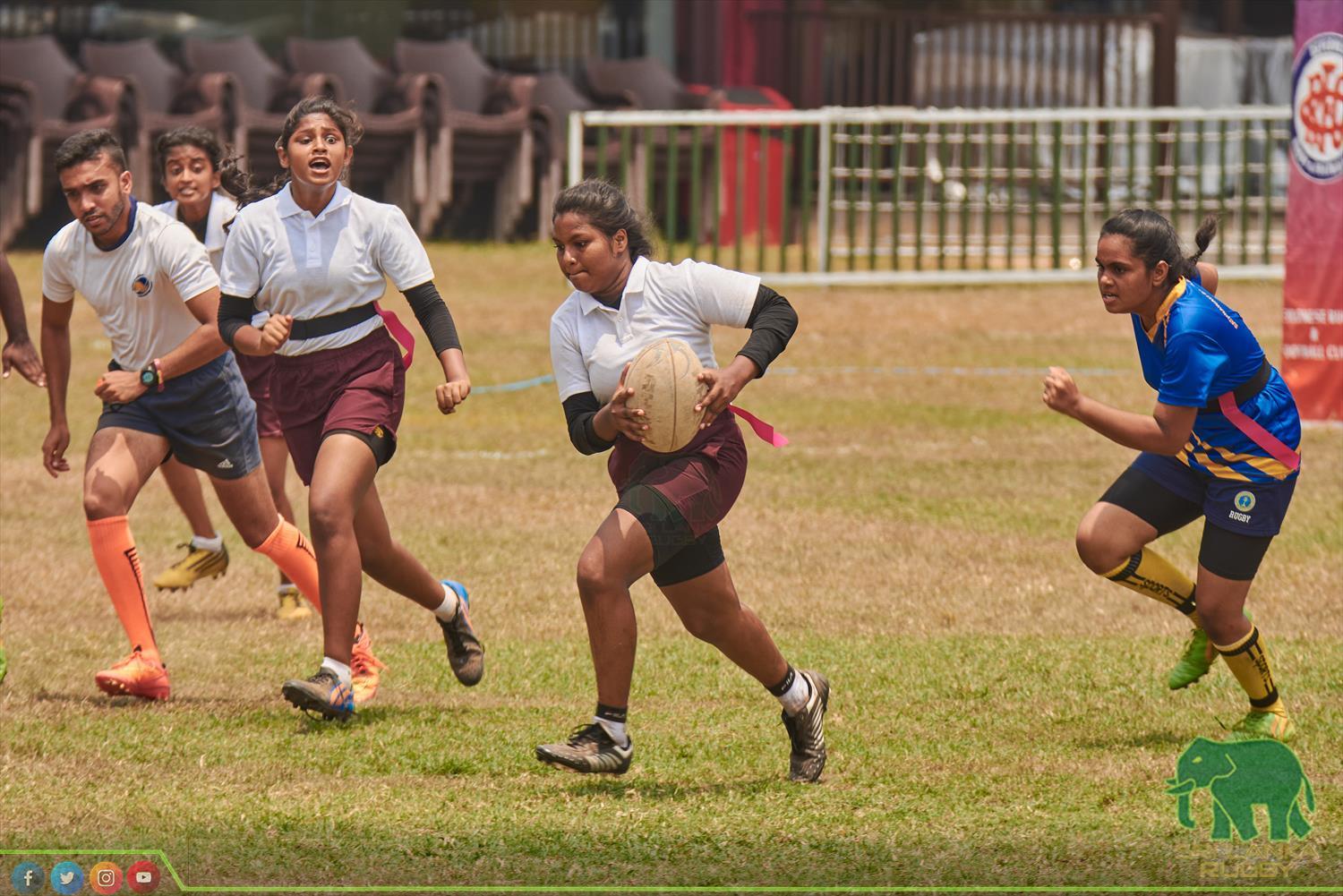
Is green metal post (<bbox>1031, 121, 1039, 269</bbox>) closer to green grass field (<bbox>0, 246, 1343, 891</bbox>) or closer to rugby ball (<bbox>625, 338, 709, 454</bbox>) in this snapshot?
green grass field (<bbox>0, 246, 1343, 891</bbox>)

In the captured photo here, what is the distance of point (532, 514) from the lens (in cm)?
1066

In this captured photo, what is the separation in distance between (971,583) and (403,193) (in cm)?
1355

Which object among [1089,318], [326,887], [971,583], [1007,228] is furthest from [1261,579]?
[1007,228]

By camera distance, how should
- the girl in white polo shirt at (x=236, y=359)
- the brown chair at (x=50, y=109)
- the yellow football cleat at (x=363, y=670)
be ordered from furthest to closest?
the brown chair at (x=50, y=109), the girl in white polo shirt at (x=236, y=359), the yellow football cleat at (x=363, y=670)

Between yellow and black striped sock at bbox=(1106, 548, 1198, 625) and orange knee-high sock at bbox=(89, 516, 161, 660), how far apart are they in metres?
3.21

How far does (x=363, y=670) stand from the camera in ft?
22.7

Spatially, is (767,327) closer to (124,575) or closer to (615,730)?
(615,730)

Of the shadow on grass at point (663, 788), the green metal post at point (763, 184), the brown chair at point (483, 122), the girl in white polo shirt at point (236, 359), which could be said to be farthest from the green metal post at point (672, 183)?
the shadow on grass at point (663, 788)

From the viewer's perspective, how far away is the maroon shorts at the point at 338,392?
643 centimetres

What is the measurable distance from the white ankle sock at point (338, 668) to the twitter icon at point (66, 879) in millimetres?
1590

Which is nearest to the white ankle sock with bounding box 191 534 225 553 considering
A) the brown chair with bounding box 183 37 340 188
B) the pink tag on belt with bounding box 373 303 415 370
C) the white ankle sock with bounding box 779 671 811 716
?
the pink tag on belt with bounding box 373 303 415 370

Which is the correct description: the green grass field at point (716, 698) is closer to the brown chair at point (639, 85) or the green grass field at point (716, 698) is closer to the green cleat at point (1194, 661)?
the green cleat at point (1194, 661)

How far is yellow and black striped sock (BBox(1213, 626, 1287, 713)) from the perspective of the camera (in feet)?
20.6

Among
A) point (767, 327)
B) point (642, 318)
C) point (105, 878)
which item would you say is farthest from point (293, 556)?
point (105, 878)
